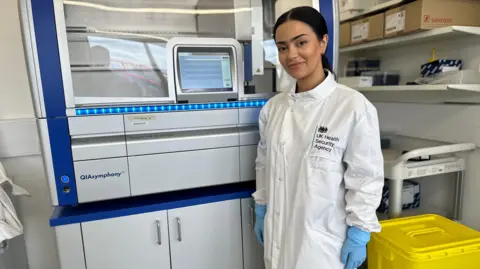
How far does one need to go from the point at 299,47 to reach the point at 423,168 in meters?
0.96

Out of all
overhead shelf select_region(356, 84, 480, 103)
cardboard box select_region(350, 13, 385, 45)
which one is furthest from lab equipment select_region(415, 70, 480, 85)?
cardboard box select_region(350, 13, 385, 45)

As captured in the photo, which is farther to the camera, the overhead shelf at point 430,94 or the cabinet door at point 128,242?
the overhead shelf at point 430,94

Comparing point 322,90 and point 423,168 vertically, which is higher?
point 322,90

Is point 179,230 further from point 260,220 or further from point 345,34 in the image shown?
point 345,34

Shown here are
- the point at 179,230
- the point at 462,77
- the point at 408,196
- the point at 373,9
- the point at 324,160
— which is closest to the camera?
the point at 324,160

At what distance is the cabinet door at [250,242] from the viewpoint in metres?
1.45

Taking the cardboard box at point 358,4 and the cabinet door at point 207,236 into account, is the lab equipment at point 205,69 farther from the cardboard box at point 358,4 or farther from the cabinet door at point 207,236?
the cardboard box at point 358,4

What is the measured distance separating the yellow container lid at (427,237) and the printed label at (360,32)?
1.04m

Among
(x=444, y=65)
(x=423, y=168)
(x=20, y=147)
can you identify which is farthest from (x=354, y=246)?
(x=20, y=147)

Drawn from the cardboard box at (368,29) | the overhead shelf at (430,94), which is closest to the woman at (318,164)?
the overhead shelf at (430,94)

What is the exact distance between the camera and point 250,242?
1.49 m

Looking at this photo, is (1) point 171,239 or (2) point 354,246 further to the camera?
(1) point 171,239

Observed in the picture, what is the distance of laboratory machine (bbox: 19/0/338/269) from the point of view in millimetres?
1170

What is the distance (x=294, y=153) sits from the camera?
1.10 m
